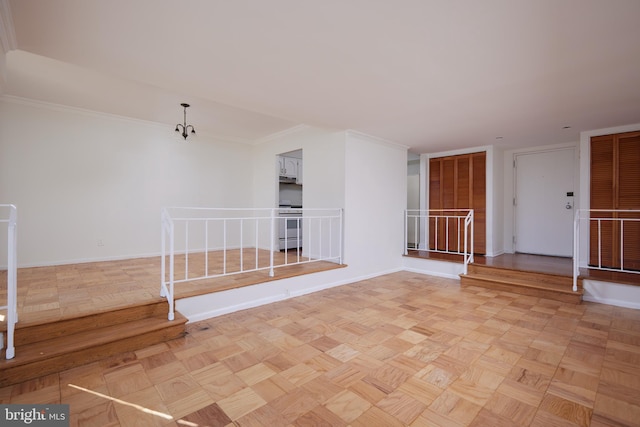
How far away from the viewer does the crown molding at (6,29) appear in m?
1.66

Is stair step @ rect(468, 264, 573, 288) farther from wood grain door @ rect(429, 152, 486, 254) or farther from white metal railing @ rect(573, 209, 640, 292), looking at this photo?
wood grain door @ rect(429, 152, 486, 254)

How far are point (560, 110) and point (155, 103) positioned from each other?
194 inches

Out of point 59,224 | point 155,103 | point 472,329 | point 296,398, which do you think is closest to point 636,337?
point 472,329

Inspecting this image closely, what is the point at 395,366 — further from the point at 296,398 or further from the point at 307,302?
the point at 307,302

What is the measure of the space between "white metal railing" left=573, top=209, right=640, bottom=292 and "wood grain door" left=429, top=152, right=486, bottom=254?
138 cm

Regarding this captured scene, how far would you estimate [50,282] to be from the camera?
3156 millimetres

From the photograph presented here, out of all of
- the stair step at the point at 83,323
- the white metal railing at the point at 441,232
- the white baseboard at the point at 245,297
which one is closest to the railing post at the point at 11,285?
the stair step at the point at 83,323

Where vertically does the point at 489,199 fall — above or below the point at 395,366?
above

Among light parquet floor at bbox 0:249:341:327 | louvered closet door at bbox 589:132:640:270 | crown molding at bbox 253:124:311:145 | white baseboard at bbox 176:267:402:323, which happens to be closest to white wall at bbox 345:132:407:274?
light parquet floor at bbox 0:249:341:327

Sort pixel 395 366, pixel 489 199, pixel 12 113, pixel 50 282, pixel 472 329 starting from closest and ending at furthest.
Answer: pixel 395 366 < pixel 472 329 < pixel 50 282 < pixel 12 113 < pixel 489 199

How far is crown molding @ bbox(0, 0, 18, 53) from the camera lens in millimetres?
1656

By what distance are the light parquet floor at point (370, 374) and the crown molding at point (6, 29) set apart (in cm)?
217

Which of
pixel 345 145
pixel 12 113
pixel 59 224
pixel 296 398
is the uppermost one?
pixel 12 113

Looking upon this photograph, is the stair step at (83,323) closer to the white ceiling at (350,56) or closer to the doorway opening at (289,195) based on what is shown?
the white ceiling at (350,56)
